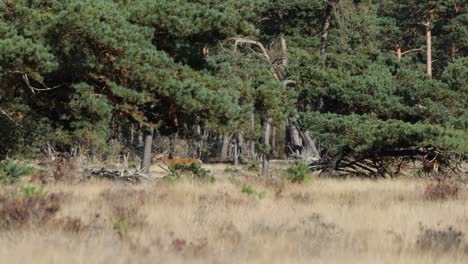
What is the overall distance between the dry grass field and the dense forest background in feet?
10.7

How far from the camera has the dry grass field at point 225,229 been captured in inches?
249

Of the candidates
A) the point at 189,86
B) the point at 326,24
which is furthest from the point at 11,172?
the point at 326,24

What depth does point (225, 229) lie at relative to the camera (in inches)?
316

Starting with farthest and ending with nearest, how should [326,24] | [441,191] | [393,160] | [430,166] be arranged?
[326,24], [393,160], [430,166], [441,191]

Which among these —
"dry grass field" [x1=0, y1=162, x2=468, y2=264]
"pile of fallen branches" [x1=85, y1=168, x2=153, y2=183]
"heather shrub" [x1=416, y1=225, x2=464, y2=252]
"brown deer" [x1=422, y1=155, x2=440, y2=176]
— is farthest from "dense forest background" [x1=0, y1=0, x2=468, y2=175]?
"heather shrub" [x1=416, y1=225, x2=464, y2=252]

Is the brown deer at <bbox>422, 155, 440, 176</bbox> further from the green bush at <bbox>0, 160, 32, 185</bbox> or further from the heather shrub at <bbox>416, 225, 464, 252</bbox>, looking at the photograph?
the heather shrub at <bbox>416, 225, 464, 252</bbox>

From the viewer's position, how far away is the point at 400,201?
12.3 metres

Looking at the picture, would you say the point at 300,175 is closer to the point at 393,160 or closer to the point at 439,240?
the point at 393,160

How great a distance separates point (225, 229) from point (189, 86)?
6870 millimetres

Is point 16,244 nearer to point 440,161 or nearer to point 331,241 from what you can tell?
point 331,241

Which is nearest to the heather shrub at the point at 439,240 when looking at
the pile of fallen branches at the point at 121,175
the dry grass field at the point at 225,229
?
the dry grass field at the point at 225,229

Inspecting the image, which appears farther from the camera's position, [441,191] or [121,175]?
[121,175]

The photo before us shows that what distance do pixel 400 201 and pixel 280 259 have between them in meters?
6.64

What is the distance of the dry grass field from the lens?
249 inches
